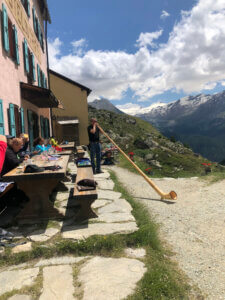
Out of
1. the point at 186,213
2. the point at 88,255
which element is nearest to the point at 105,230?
the point at 88,255

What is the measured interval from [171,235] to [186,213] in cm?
129

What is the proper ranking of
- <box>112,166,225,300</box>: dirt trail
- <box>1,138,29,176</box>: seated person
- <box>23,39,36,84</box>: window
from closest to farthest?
<box>112,166,225,300</box>: dirt trail
<box>1,138,29,176</box>: seated person
<box>23,39,36,84</box>: window

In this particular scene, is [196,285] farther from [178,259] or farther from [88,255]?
[88,255]

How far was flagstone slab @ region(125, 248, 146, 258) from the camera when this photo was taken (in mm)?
2760

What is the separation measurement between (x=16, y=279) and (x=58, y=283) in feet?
1.55

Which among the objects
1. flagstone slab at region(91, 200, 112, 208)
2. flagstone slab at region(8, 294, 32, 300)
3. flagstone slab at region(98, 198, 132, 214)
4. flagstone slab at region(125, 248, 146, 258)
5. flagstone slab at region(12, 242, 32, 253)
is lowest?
flagstone slab at region(125, 248, 146, 258)

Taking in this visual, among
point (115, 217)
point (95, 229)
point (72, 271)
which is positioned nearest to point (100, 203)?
point (115, 217)

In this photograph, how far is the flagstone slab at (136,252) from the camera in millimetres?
2760

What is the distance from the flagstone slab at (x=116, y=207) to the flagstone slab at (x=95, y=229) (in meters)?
0.61

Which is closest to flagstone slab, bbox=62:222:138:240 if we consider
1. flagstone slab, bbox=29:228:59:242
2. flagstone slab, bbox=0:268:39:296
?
flagstone slab, bbox=29:228:59:242

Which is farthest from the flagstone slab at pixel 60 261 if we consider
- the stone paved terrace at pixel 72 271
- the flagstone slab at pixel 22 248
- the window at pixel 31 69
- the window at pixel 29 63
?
the window at pixel 31 69

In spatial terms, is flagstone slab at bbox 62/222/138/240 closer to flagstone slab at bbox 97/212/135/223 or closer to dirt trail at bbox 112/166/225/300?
flagstone slab at bbox 97/212/135/223

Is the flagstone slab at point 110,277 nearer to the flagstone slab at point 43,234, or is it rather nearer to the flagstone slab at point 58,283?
the flagstone slab at point 58,283

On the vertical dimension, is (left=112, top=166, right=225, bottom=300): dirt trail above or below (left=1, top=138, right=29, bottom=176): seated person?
below
